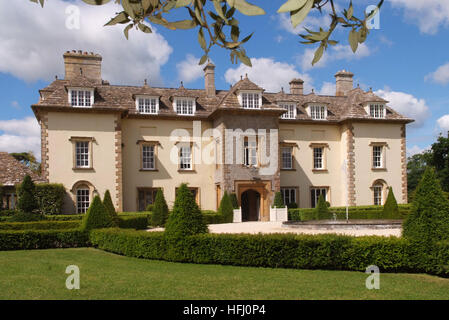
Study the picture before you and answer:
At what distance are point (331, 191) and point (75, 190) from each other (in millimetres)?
17944

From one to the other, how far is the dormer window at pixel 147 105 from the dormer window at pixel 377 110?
15589 millimetres

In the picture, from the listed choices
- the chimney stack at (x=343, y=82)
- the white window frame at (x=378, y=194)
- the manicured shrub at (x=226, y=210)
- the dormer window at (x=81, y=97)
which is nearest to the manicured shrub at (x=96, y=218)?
the manicured shrub at (x=226, y=210)

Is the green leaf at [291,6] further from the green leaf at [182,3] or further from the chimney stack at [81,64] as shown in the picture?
the chimney stack at [81,64]

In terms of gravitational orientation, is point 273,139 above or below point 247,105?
below

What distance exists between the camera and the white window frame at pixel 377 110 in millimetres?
33112

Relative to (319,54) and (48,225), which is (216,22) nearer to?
(319,54)

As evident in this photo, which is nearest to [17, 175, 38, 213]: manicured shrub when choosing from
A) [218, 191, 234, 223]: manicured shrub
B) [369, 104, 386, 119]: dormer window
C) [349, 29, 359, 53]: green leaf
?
[218, 191, 234, 223]: manicured shrub

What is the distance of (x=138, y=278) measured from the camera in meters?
9.73

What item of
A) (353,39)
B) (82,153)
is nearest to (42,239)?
(82,153)

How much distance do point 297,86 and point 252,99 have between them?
335 inches

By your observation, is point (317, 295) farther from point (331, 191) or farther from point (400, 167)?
point (400, 167)

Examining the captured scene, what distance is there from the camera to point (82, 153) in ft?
91.9

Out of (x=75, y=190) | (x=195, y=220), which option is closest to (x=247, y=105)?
(x=75, y=190)

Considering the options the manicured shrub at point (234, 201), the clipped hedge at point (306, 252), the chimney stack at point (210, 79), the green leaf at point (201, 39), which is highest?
the chimney stack at point (210, 79)
